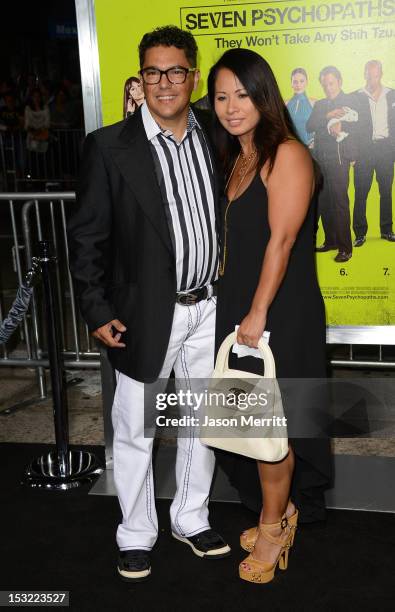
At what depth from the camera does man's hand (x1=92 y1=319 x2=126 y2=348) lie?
2.87 meters

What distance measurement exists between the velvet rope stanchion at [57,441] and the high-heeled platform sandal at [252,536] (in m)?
1.02

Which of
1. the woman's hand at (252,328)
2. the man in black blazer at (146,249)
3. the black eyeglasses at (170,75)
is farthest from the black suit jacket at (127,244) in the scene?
the woman's hand at (252,328)

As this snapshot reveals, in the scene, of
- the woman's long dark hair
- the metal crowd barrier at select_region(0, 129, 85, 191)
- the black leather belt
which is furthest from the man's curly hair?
the metal crowd barrier at select_region(0, 129, 85, 191)

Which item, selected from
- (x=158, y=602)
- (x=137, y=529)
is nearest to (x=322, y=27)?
(x=137, y=529)

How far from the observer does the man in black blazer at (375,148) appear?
3.29 meters

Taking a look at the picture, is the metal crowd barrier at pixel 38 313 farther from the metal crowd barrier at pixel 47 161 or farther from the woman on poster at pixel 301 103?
the metal crowd barrier at pixel 47 161

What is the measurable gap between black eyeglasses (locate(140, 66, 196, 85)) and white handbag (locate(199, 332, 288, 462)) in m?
0.96

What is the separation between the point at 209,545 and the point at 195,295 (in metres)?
1.08

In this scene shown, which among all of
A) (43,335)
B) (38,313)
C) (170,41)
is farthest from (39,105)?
(170,41)

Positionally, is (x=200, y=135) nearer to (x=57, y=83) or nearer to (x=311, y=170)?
(x=311, y=170)

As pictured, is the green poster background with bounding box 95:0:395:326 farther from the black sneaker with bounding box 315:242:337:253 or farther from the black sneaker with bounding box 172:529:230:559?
the black sneaker with bounding box 172:529:230:559

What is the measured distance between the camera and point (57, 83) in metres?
15.7

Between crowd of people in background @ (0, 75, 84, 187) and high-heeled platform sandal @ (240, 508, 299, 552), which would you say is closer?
high-heeled platform sandal @ (240, 508, 299, 552)

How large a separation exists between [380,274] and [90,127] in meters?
1.58
